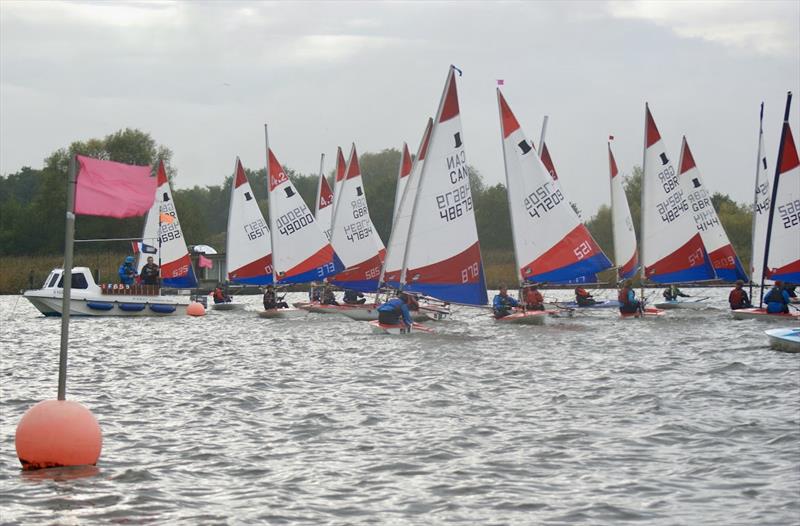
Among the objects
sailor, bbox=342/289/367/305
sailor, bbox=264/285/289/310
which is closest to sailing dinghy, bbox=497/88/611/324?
sailor, bbox=342/289/367/305

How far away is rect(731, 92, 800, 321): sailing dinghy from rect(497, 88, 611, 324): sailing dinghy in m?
5.00

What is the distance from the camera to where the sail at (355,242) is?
147ft

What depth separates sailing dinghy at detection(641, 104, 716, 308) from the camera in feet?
137

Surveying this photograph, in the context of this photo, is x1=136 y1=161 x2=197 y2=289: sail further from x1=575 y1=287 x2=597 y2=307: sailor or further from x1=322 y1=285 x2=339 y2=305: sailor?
x1=575 y1=287 x2=597 y2=307: sailor

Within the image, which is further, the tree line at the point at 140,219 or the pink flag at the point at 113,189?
the tree line at the point at 140,219

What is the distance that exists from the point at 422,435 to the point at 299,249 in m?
29.9

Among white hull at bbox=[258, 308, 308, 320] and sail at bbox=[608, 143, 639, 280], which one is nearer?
white hull at bbox=[258, 308, 308, 320]

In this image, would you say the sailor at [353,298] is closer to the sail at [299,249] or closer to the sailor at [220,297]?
the sail at [299,249]

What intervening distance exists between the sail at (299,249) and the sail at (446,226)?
13399 mm

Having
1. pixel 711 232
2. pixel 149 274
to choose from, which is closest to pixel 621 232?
pixel 711 232

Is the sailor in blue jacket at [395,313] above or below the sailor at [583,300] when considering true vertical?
below

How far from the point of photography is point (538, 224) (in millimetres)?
35375

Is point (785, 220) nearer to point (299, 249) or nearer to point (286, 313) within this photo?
point (286, 313)

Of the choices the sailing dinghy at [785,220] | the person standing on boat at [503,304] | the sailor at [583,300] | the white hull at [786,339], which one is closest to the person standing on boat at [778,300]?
the sailing dinghy at [785,220]
